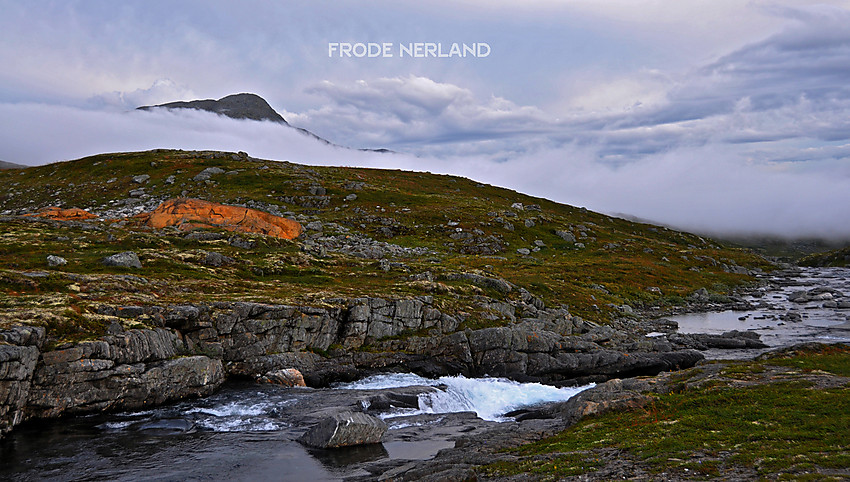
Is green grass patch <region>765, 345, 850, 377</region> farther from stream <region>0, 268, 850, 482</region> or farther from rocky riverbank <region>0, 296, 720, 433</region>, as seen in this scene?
stream <region>0, 268, 850, 482</region>

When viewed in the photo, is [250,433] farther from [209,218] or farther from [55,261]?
[209,218]

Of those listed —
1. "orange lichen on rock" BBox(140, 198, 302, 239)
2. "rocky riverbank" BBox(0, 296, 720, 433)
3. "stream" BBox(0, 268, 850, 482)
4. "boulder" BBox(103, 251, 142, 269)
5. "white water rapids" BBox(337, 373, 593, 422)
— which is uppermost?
"orange lichen on rock" BBox(140, 198, 302, 239)

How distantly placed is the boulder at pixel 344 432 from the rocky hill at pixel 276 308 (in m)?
13.8

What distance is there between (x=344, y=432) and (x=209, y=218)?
7276 cm

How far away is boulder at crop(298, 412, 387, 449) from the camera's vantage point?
33.3 m

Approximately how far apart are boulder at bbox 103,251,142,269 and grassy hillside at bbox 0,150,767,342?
3.57ft

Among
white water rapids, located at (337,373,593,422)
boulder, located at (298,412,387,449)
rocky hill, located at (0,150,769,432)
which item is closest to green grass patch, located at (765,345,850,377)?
rocky hill, located at (0,150,769,432)

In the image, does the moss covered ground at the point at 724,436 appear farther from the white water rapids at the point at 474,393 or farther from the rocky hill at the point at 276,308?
the rocky hill at the point at 276,308

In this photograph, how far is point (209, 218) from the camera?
9481 cm

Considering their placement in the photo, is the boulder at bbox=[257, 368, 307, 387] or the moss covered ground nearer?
the moss covered ground

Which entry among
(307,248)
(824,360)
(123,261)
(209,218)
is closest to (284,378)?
(123,261)

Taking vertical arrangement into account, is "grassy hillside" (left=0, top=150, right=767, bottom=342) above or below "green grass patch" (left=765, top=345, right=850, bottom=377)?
above

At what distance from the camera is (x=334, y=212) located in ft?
481

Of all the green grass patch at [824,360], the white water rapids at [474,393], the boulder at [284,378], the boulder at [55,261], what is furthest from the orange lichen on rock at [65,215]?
the green grass patch at [824,360]
